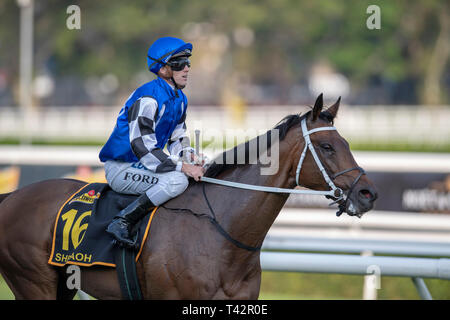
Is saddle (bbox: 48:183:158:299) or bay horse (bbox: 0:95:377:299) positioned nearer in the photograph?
bay horse (bbox: 0:95:377:299)

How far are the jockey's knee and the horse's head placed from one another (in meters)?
0.63

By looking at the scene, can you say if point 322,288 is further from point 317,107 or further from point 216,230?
point 317,107

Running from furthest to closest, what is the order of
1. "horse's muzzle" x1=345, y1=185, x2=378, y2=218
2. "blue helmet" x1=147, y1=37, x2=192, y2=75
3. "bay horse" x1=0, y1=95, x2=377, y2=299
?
"blue helmet" x1=147, y1=37, x2=192, y2=75
"bay horse" x1=0, y1=95, x2=377, y2=299
"horse's muzzle" x1=345, y1=185, x2=378, y2=218

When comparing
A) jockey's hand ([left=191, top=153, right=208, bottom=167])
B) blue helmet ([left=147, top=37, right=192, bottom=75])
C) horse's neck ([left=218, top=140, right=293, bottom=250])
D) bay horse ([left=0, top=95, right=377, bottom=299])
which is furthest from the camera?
jockey's hand ([left=191, top=153, right=208, bottom=167])

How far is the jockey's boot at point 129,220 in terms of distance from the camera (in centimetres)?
346

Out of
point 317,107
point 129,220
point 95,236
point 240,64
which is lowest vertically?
point 95,236

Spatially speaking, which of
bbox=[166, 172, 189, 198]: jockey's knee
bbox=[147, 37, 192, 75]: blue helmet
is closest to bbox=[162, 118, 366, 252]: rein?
bbox=[166, 172, 189, 198]: jockey's knee

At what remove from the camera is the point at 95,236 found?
11.9ft

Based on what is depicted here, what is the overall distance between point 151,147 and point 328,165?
3.28 feet

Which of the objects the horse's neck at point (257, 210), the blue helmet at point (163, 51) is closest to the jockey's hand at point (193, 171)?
the horse's neck at point (257, 210)

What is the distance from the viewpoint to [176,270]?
341cm

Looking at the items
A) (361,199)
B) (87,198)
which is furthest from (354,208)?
(87,198)

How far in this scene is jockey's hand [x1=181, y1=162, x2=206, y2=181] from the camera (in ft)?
11.7

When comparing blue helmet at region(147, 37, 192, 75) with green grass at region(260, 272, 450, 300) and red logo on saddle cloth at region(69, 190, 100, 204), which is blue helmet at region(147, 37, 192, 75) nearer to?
red logo on saddle cloth at region(69, 190, 100, 204)
